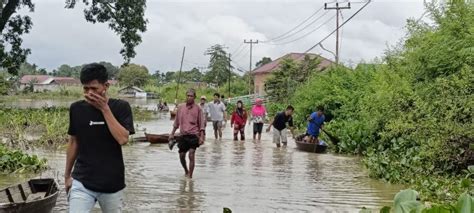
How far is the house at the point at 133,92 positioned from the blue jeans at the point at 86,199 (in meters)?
89.0

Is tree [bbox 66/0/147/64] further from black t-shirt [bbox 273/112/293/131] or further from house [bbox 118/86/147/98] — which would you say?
house [bbox 118/86/147/98]

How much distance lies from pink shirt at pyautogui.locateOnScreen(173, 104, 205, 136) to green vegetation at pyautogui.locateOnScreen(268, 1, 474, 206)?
13.9 ft

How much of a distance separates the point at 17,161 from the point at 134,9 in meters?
18.8

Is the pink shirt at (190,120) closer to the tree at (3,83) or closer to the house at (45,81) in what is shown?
the tree at (3,83)

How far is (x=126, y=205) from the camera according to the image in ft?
30.9

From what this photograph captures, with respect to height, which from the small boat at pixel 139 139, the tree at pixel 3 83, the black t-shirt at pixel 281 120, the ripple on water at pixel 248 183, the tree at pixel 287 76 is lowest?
the ripple on water at pixel 248 183

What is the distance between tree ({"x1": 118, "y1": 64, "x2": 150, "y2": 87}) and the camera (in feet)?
340

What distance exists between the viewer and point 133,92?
10006 centimetres

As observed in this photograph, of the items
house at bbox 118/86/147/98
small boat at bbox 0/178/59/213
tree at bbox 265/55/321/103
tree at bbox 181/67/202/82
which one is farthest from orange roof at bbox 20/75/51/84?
small boat at bbox 0/178/59/213

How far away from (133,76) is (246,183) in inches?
3702

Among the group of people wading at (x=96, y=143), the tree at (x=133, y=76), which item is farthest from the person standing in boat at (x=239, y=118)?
the tree at (x=133, y=76)

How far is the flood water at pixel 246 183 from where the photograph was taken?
31.7ft

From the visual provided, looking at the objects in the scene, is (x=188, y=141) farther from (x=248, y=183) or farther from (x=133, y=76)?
(x=133, y=76)

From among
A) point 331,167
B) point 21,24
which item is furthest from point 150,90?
point 331,167
